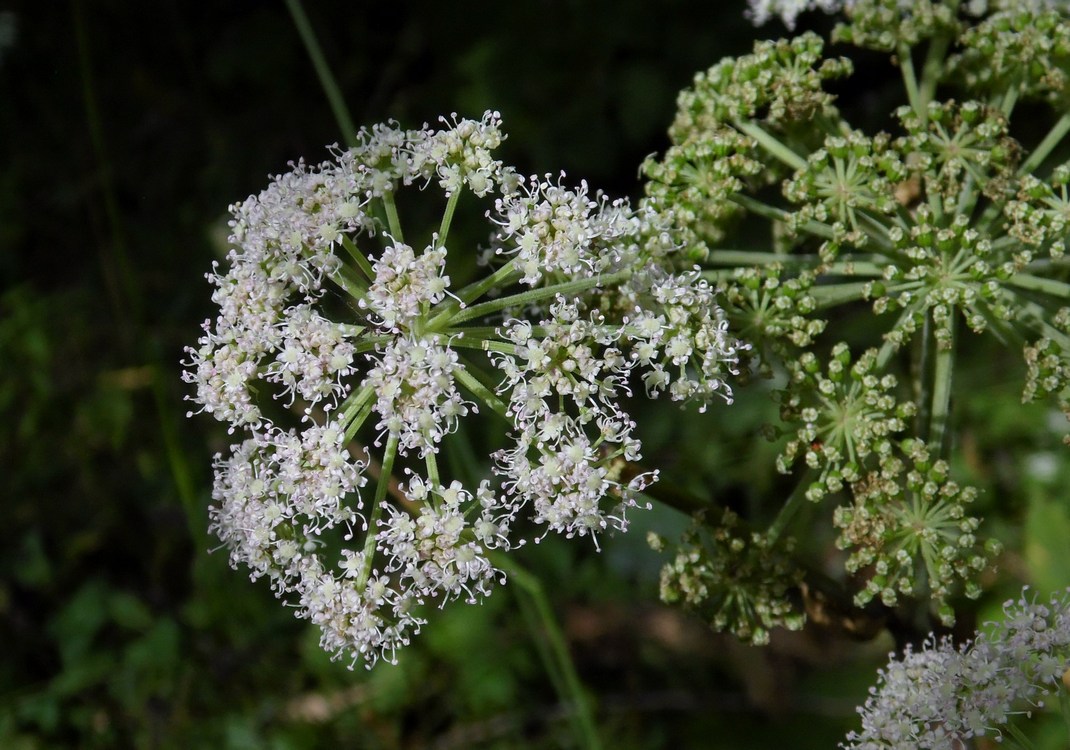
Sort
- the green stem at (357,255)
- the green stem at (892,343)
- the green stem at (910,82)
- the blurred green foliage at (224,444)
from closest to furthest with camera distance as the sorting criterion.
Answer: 1. the green stem at (357,255)
2. the green stem at (892,343)
3. the green stem at (910,82)
4. the blurred green foliage at (224,444)

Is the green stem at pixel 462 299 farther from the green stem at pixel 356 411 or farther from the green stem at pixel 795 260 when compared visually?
the green stem at pixel 795 260

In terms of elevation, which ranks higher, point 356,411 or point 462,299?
point 462,299

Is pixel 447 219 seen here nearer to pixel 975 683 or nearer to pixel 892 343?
pixel 892 343

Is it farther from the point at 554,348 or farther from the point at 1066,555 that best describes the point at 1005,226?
the point at 1066,555

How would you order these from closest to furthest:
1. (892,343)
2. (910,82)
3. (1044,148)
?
1. (892,343)
2. (1044,148)
3. (910,82)

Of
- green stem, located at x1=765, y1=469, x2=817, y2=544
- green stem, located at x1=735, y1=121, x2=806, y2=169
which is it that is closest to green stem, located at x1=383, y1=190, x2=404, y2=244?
green stem, located at x1=735, y1=121, x2=806, y2=169

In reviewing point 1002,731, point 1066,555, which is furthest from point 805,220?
point 1066,555

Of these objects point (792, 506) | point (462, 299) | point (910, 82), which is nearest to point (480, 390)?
point (462, 299)

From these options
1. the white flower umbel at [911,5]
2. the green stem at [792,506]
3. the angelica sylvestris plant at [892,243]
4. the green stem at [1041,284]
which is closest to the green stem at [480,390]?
the angelica sylvestris plant at [892,243]
